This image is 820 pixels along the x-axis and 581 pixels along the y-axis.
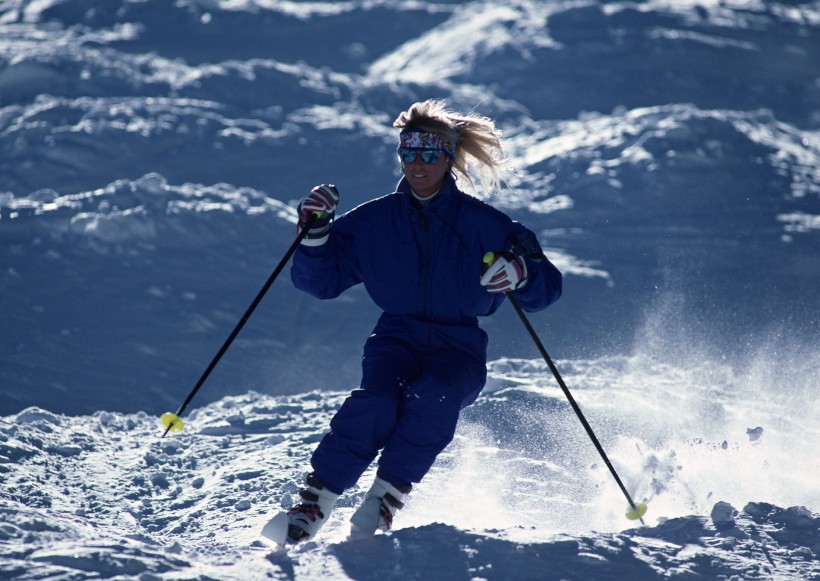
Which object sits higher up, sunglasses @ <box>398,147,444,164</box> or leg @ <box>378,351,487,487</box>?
sunglasses @ <box>398,147,444,164</box>

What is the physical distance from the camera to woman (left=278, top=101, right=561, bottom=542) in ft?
12.9

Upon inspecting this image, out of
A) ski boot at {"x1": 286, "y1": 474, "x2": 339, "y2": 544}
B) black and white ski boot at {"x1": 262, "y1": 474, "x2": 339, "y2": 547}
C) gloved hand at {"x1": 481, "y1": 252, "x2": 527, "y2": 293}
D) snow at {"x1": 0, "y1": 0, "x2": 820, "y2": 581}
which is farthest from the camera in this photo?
snow at {"x1": 0, "y1": 0, "x2": 820, "y2": 581}

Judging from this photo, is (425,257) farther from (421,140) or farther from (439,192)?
(421,140)

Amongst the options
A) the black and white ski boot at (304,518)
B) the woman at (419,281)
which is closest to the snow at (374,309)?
the black and white ski boot at (304,518)

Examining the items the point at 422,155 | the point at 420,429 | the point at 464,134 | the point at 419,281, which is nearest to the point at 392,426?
the point at 420,429

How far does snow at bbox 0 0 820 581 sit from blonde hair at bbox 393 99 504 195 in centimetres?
15

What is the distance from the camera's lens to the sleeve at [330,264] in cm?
423

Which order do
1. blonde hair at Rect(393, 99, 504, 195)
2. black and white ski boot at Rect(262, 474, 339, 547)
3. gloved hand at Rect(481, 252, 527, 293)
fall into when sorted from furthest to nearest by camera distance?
blonde hair at Rect(393, 99, 504, 195) → gloved hand at Rect(481, 252, 527, 293) → black and white ski boot at Rect(262, 474, 339, 547)

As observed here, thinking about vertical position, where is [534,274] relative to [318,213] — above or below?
below

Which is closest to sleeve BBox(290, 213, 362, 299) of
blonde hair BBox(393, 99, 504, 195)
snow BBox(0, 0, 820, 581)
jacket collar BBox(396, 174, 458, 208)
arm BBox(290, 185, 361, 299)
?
arm BBox(290, 185, 361, 299)

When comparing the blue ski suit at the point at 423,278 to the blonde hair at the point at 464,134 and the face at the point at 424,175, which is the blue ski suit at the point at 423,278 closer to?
the face at the point at 424,175

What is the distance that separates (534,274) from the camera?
4223 millimetres

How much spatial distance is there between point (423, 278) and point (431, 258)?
87 mm

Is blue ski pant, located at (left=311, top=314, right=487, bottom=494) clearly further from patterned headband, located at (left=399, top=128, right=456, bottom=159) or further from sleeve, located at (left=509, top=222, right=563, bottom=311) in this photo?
patterned headband, located at (left=399, top=128, right=456, bottom=159)
